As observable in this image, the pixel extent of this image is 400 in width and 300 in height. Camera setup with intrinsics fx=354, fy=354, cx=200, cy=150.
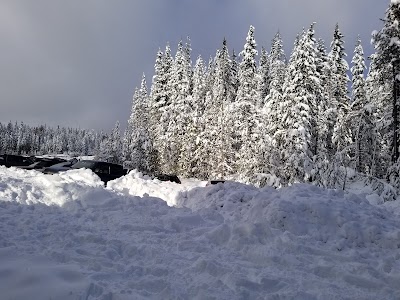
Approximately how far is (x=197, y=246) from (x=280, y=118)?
894 inches

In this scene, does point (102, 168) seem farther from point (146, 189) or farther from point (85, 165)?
point (146, 189)

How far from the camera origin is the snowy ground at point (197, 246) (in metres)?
5.15

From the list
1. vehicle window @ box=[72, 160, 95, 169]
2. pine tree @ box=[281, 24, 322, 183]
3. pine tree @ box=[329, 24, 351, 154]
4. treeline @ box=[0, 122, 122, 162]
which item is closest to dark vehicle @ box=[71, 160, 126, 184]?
vehicle window @ box=[72, 160, 95, 169]

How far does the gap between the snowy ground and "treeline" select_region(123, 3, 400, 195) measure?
1084 centimetres

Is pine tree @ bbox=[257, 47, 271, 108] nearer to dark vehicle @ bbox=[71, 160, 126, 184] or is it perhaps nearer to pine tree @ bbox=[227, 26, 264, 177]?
pine tree @ bbox=[227, 26, 264, 177]

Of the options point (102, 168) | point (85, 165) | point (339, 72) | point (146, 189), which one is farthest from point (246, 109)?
point (146, 189)

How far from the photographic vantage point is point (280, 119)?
28.3 meters

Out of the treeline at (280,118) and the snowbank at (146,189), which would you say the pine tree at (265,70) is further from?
the snowbank at (146,189)

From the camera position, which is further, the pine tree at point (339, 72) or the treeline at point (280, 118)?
the pine tree at point (339, 72)

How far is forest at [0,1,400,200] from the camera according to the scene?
2073 cm

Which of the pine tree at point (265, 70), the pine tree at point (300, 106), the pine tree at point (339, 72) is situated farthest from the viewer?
the pine tree at point (265, 70)

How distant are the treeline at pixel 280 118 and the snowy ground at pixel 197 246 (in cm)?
1084

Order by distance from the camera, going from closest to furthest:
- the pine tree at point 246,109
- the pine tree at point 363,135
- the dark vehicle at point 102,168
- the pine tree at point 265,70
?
A: 1. the dark vehicle at point 102,168
2. the pine tree at point 363,135
3. the pine tree at point 246,109
4. the pine tree at point 265,70

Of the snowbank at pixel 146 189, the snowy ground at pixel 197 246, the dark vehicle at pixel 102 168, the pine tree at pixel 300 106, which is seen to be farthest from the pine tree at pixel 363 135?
the dark vehicle at pixel 102 168
